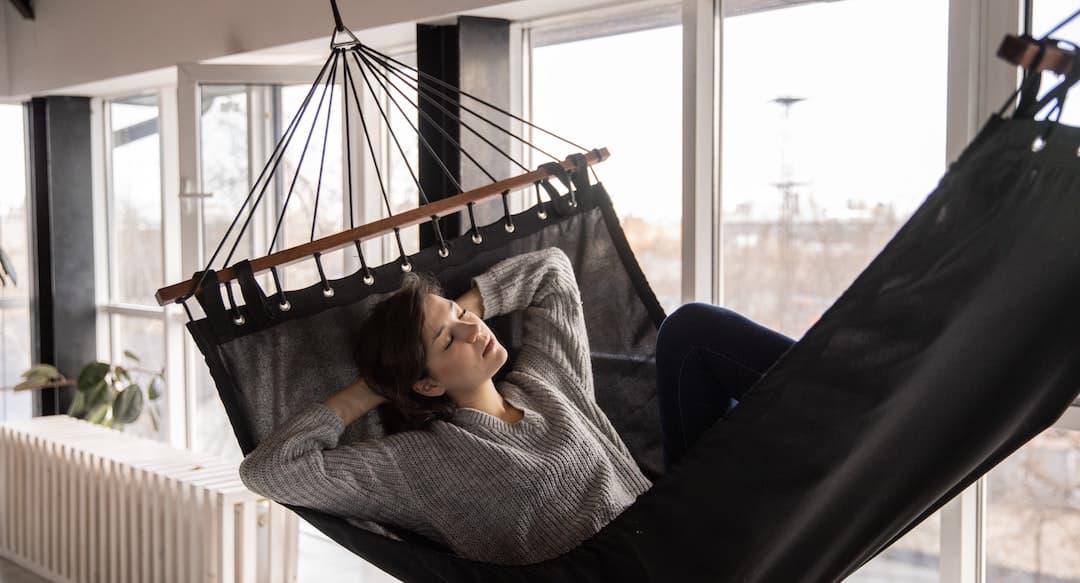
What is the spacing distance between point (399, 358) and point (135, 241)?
3.02m

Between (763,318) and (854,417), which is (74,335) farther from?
(854,417)

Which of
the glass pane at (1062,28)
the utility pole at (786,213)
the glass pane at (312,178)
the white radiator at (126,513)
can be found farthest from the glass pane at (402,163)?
the glass pane at (1062,28)

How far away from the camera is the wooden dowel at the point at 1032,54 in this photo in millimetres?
1028

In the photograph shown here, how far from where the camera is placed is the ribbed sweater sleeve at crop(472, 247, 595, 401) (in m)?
1.86

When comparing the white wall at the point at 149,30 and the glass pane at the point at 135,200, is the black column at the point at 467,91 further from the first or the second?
the glass pane at the point at 135,200

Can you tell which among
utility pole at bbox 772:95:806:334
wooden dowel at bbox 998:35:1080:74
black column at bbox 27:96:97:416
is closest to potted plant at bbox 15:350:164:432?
black column at bbox 27:96:97:416

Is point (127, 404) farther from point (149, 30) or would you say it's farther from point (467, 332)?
point (467, 332)

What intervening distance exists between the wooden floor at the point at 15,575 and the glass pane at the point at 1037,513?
328cm

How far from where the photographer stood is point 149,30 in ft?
11.7

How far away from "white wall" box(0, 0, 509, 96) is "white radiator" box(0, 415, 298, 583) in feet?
4.29

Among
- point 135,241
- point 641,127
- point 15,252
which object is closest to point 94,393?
point 135,241

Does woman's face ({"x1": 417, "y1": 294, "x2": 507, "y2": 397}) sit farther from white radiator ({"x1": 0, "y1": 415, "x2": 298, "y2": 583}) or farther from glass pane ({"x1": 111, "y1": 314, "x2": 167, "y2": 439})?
glass pane ({"x1": 111, "y1": 314, "x2": 167, "y2": 439})

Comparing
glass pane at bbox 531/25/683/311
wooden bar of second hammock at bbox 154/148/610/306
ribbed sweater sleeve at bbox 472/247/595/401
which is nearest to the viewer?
wooden bar of second hammock at bbox 154/148/610/306

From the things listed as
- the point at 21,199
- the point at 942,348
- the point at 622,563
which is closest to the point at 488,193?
the point at 622,563
